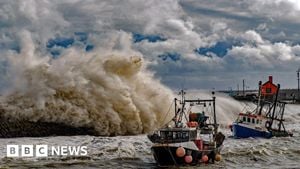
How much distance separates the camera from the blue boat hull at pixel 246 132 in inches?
2086

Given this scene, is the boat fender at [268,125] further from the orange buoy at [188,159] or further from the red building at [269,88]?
the orange buoy at [188,159]

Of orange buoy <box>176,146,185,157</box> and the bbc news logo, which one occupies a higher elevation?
orange buoy <box>176,146,185,157</box>

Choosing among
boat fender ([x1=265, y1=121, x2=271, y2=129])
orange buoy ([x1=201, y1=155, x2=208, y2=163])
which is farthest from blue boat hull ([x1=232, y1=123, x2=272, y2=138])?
orange buoy ([x1=201, y1=155, x2=208, y2=163])

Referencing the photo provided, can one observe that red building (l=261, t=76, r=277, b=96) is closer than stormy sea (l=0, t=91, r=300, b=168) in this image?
No

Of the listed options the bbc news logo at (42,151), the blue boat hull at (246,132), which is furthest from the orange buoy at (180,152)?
the blue boat hull at (246,132)

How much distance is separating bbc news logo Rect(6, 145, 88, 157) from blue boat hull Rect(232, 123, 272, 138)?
19302 millimetres

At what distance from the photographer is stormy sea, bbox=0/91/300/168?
3341cm

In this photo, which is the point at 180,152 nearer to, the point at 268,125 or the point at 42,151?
the point at 42,151

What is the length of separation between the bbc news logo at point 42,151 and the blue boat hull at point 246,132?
19.3 m

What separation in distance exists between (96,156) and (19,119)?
45.4ft

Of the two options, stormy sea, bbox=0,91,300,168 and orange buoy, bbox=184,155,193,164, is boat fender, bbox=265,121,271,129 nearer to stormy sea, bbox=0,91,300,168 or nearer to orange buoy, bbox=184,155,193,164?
stormy sea, bbox=0,91,300,168

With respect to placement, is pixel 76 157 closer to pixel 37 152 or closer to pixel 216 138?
pixel 37 152

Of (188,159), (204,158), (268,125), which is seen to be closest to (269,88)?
(268,125)

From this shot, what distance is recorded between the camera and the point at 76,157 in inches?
1398
